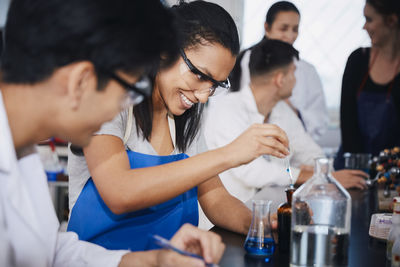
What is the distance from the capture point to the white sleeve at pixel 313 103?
4453mm

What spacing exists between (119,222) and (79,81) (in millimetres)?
764

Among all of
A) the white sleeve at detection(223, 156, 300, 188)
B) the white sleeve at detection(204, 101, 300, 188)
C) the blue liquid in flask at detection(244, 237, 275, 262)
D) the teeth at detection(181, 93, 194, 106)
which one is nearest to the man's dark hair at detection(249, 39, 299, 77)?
the white sleeve at detection(204, 101, 300, 188)

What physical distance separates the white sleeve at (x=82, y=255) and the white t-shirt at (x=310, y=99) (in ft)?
11.0

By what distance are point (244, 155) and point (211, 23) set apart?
1.63ft

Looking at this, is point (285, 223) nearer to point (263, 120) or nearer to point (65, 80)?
point (65, 80)

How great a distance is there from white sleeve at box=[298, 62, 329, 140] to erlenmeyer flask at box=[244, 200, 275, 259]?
129 inches

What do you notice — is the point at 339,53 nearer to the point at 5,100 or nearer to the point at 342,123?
the point at 342,123

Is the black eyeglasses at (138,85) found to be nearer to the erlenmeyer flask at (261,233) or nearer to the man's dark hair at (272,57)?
the erlenmeyer flask at (261,233)

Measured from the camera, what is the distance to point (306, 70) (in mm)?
4453

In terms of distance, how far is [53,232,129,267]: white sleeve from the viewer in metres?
1.20

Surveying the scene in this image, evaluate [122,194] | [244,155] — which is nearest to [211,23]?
[244,155]

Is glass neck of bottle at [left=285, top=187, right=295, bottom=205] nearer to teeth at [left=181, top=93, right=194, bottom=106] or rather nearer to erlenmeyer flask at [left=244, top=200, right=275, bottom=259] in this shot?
erlenmeyer flask at [left=244, top=200, right=275, bottom=259]

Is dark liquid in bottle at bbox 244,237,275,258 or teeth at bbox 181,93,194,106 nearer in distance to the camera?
dark liquid in bottle at bbox 244,237,275,258

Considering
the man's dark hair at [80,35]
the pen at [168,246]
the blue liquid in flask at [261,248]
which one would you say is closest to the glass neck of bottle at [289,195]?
the blue liquid in flask at [261,248]
